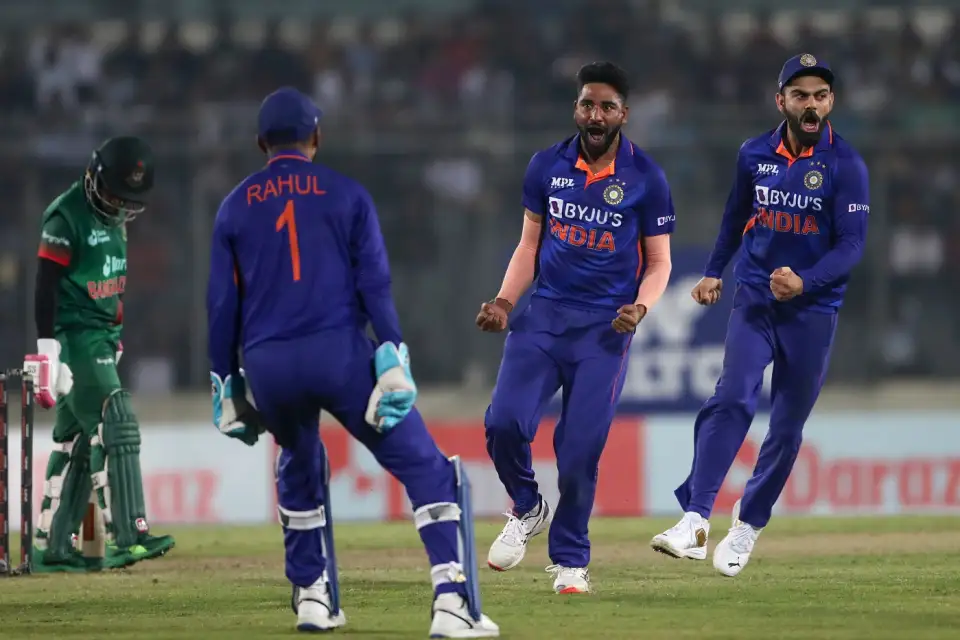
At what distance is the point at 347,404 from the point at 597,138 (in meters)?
2.48

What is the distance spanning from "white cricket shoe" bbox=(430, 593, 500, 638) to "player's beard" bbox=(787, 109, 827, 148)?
139 inches

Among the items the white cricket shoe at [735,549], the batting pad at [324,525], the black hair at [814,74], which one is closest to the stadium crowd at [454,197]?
the white cricket shoe at [735,549]

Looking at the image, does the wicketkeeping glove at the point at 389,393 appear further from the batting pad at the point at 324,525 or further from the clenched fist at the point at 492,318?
the clenched fist at the point at 492,318

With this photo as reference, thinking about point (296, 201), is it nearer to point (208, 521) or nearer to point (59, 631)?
point (59, 631)

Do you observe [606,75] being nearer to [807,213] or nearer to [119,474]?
[807,213]

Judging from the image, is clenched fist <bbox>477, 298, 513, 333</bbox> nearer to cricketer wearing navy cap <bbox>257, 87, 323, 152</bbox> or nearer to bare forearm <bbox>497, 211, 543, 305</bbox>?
bare forearm <bbox>497, 211, 543, 305</bbox>

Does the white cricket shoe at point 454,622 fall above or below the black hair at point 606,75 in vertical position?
below

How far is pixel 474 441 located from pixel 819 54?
307 inches

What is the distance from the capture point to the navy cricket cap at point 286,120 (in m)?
6.89

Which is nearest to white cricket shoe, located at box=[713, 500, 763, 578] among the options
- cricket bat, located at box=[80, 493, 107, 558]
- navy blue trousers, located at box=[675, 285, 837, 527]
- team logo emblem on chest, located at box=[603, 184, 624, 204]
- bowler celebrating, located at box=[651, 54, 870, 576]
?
bowler celebrating, located at box=[651, 54, 870, 576]

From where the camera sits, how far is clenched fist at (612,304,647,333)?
26.9 ft

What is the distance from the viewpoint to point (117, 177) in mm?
10008

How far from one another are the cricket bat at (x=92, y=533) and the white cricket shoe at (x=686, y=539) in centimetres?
376

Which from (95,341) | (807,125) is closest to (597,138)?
(807,125)
